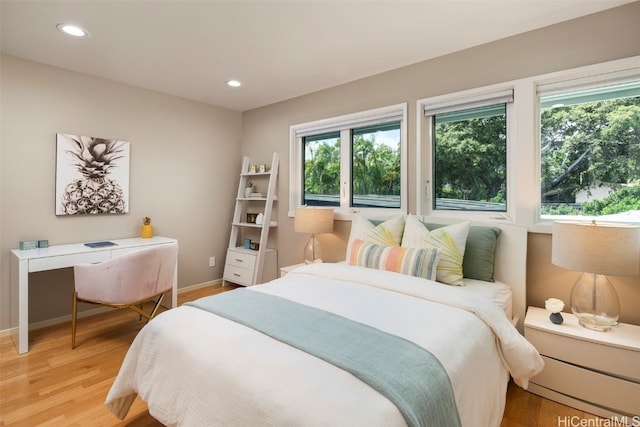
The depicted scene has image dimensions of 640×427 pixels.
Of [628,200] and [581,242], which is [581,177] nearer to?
[628,200]

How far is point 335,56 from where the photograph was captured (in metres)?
2.72

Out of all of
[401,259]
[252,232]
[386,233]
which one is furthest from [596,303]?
[252,232]

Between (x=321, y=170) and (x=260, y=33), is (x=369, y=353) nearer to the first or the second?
(x=260, y=33)

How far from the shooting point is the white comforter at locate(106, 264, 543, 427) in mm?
972

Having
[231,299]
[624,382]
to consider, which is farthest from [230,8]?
[624,382]

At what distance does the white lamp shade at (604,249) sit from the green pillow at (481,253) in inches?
19.3

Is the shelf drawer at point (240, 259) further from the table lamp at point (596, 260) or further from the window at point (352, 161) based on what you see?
the table lamp at point (596, 260)

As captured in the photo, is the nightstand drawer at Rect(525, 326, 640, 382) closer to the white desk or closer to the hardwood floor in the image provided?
the hardwood floor

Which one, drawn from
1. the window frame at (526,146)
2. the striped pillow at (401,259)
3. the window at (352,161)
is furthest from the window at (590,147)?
the window at (352,161)

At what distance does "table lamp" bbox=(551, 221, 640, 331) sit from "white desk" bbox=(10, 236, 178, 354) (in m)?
3.47

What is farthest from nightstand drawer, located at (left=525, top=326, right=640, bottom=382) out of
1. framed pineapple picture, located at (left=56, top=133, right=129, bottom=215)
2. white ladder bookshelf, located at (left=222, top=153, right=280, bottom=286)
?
framed pineapple picture, located at (left=56, top=133, right=129, bottom=215)

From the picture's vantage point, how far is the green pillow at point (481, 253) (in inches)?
89.9

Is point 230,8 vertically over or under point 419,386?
over

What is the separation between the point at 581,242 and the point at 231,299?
6.62 feet
